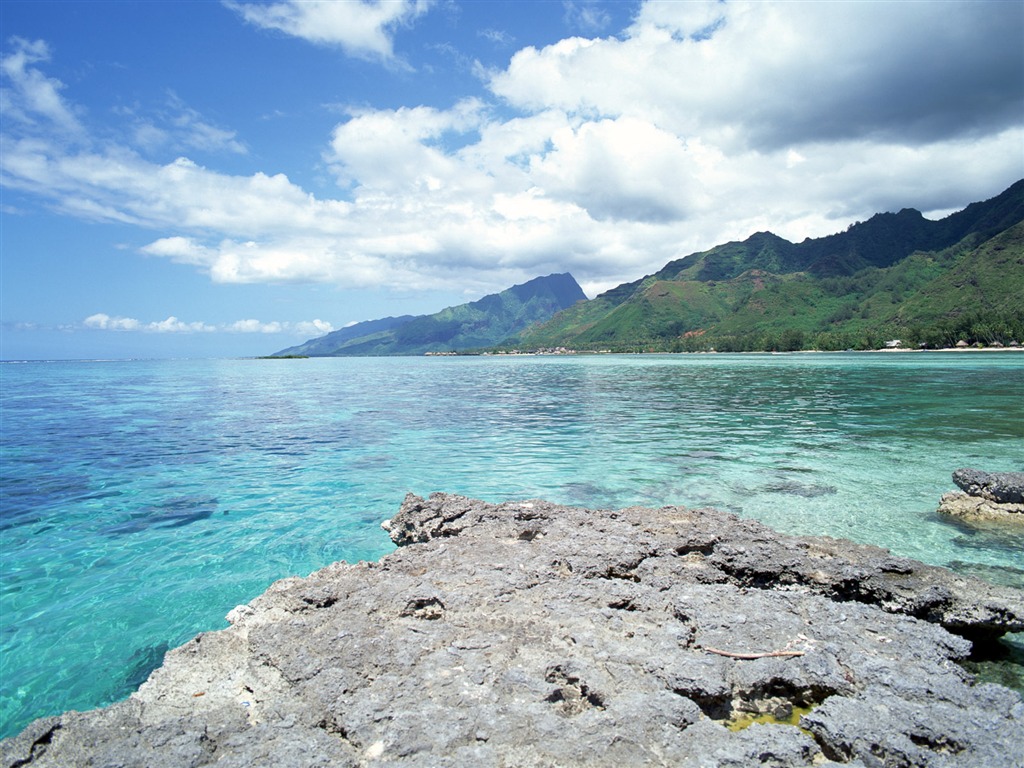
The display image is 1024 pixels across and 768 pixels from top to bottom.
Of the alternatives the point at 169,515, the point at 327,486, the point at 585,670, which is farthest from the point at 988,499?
the point at 169,515

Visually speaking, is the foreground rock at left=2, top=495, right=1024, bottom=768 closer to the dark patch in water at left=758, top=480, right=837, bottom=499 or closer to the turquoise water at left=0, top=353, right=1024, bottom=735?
the turquoise water at left=0, top=353, right=1024, bottom=735

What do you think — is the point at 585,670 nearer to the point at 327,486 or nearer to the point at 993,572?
the point at 993,572

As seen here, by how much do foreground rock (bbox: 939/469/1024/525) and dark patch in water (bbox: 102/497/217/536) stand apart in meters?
19.6

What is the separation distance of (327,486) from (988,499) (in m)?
18.5

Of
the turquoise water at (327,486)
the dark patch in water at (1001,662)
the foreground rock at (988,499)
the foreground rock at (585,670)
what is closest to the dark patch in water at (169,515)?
the turquoise water at (327,486)

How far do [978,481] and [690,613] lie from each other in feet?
38.5

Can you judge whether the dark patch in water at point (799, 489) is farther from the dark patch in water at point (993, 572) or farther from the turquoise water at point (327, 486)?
the dark patch in water at point (993, 572)

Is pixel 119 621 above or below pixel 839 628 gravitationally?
below

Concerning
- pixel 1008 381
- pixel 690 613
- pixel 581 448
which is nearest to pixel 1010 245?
pixel 1008 381

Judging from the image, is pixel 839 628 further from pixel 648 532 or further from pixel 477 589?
pixel 477 589

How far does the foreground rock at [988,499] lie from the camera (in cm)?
1214

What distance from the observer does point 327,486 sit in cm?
1767

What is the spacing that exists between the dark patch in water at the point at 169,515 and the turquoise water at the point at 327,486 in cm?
9

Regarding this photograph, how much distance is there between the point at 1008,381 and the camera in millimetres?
51344
